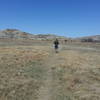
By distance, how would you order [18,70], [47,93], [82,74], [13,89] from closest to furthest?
[47,93]
[13,89]
[82,74]
[18,70]

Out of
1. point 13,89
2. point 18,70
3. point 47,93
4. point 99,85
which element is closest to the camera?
point 47,93

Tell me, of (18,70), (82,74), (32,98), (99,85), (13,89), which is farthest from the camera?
(18,70)

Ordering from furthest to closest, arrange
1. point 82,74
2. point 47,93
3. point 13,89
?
point 82,74 < point 13,89 < point 47,93

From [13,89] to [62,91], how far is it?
3.11m

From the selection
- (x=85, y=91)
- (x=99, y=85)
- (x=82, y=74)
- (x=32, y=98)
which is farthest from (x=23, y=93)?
(x=82, y=74)

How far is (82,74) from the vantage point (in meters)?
18.5

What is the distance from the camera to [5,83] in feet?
50.1

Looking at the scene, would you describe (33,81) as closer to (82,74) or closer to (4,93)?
(4,93)

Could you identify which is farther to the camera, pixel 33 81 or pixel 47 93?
pixel 33 81

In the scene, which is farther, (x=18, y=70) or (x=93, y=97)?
(x=18, y=70)

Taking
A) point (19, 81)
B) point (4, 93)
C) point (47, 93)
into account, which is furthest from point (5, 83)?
point (47, 93)

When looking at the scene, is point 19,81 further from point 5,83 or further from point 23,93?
point 23,93

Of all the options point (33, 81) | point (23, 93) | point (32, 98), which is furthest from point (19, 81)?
point (32, 98)

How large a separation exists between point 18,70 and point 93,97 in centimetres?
926
